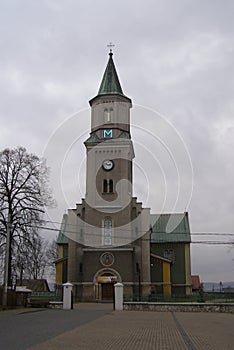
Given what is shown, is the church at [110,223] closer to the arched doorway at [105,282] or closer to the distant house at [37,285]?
the arched doorway at [105,282]

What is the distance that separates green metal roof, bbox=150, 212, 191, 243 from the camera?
206ft

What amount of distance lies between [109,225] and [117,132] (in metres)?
10.7

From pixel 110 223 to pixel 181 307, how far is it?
54.3ft

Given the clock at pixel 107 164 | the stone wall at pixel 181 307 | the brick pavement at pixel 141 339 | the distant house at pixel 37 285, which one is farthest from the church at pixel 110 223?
the brick pavement at pixel 141 339

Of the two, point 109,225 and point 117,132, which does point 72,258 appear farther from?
point 117,132

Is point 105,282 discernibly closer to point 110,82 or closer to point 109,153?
point 109,153

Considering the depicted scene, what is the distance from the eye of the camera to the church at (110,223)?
48.3m

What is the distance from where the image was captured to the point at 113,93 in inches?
2074

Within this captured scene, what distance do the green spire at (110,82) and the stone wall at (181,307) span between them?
2631 cm

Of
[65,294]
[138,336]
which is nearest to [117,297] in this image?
[65,294]

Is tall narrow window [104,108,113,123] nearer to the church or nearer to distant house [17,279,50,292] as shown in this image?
the church

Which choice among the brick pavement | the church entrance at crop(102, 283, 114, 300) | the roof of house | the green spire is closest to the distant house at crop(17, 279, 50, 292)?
the church entrance at crop(102, 283, 114, 300)

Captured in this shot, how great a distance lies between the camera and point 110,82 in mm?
54156

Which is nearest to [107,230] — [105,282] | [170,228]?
[105,282]
